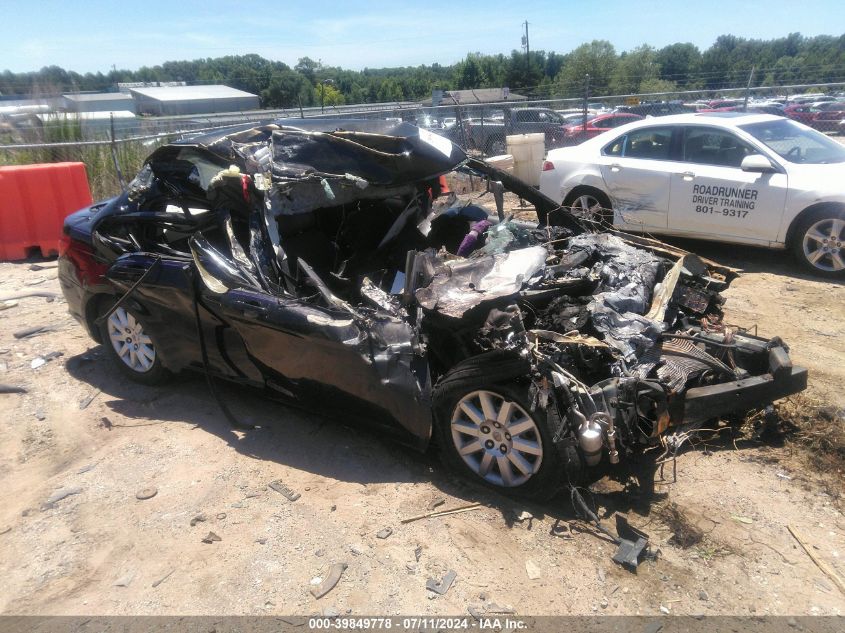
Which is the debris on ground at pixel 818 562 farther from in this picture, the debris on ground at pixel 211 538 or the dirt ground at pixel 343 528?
the debris on ground at pixel 211 538

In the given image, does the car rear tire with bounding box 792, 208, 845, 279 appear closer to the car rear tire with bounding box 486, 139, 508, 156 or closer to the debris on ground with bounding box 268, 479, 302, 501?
the debris on ground with bounding box 268, 479, 302, 501

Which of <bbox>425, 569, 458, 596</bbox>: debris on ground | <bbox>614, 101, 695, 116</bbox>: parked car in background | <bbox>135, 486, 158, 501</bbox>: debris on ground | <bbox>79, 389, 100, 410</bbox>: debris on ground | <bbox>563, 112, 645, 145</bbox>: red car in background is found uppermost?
<bbox>614, 101, 695, 116</bbox>: parked car in background

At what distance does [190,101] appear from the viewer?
36031 mm

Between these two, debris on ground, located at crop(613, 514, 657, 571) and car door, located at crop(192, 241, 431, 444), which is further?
car door, located at crop(192, 241, 431, 444)

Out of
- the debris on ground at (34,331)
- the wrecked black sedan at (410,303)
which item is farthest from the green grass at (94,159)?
the wrecked black sedan at (410,303)

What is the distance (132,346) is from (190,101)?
1379 inches

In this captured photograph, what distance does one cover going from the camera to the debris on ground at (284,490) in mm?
3656

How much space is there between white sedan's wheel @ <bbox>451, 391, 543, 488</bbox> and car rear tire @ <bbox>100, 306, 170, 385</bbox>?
2641 mm

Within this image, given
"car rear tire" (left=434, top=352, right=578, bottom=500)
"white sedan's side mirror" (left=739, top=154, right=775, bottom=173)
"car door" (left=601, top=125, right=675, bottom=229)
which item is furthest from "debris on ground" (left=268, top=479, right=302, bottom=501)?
"white sedan's side mirror" (left=739, top=154, right=775, bottom=173)

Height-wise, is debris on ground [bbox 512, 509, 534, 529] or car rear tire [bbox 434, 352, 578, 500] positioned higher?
car rear tire [bbox 434, 352, 578, 500]

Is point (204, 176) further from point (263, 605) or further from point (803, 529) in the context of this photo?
point (803, 529)

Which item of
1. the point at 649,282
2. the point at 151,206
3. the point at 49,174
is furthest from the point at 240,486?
the point at 49,174

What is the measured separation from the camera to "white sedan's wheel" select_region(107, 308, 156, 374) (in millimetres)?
4984

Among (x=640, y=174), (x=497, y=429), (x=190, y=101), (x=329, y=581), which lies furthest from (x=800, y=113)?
(x=190, y=101)
